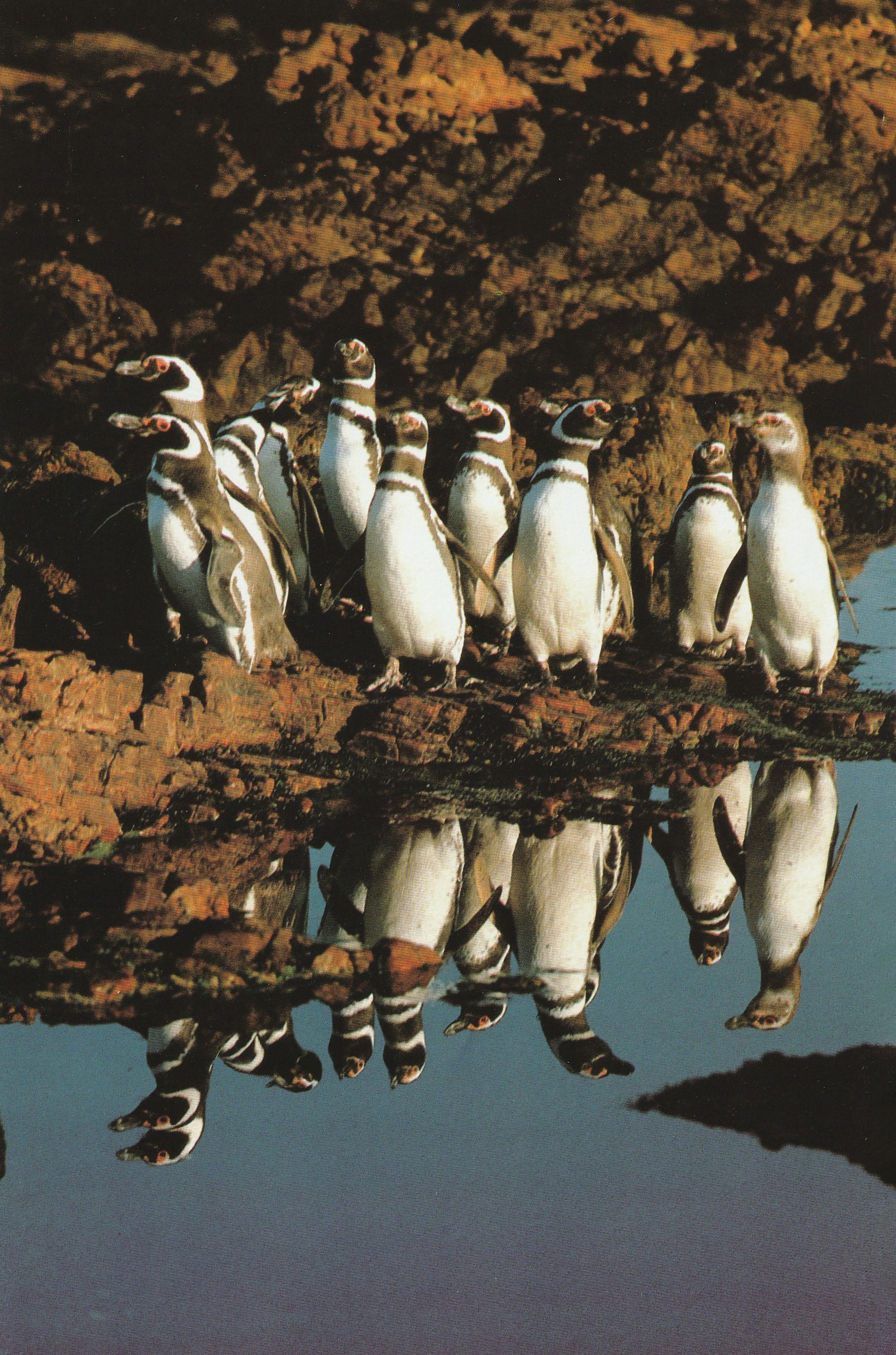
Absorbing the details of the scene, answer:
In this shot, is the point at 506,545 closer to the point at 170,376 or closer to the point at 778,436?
the point at 778,436

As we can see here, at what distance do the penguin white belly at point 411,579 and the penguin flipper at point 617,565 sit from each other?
22.3 inches

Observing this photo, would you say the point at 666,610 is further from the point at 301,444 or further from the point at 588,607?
Answer: the point at 301,444

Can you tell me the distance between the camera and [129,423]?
12.0 feet

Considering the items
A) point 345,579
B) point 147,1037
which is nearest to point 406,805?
point 147,1037

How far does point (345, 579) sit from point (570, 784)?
1390 millimetres

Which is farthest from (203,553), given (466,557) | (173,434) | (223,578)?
(466,557)

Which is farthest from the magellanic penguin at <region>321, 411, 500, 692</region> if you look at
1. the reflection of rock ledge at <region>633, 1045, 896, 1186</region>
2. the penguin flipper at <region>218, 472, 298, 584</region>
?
A: the reflection of rock ledge at <region>633, 1045, 896, 1186</region>

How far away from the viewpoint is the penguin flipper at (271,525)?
414 cm

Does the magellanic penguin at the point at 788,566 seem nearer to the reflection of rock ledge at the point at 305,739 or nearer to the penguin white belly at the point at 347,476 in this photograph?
the reflection of rock ledge at the point at 305,739

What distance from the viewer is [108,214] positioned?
6316 millimetres

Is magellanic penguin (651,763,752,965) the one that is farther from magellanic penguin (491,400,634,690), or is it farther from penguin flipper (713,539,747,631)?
penguin flipper (713,539,747,631)

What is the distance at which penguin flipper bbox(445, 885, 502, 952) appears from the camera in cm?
222

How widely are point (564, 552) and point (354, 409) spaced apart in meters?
1.39

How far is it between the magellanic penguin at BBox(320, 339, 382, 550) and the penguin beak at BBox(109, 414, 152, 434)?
111 cm
